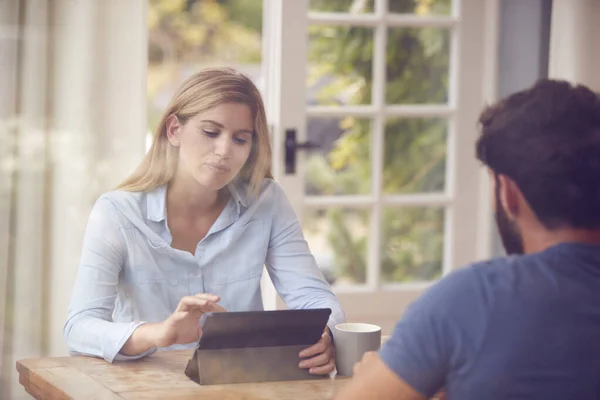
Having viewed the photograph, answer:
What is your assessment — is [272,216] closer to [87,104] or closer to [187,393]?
[187,393]

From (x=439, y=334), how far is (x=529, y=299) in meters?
0.12

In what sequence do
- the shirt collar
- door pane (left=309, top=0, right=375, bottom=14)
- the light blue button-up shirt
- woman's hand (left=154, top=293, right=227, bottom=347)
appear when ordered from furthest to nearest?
door pane (left=309, top=0, right=375, bottom=14)
the shirt collar
the light blue button-up shirt
woman's hand (left=154, top=293, right=227, bottom=347)

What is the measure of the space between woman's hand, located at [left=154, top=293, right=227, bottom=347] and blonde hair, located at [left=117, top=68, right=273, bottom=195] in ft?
1.54

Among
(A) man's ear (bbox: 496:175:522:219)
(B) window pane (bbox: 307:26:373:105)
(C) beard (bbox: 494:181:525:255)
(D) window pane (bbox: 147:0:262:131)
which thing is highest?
(D) window pane (bbox: 147:0:262:131)

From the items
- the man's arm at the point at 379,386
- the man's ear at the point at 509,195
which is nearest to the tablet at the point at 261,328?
the man's arm at the point at 379,386

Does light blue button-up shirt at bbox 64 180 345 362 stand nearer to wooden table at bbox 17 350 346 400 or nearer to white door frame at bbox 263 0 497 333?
wooden table at bbox 17 350 346 400

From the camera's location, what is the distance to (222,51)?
27.7ft

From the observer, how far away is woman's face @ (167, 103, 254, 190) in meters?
1.99

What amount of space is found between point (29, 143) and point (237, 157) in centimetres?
107

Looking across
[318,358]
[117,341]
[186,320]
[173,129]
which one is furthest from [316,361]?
[173,129]

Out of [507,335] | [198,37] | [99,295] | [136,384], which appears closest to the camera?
[507,335]

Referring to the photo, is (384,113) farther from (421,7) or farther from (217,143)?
(217,143)

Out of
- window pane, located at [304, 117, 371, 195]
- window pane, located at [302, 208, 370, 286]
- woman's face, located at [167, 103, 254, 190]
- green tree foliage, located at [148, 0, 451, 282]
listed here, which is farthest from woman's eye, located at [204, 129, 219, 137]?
window pane, located at [302, 208, 370, 286]

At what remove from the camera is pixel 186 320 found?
1608 mm
